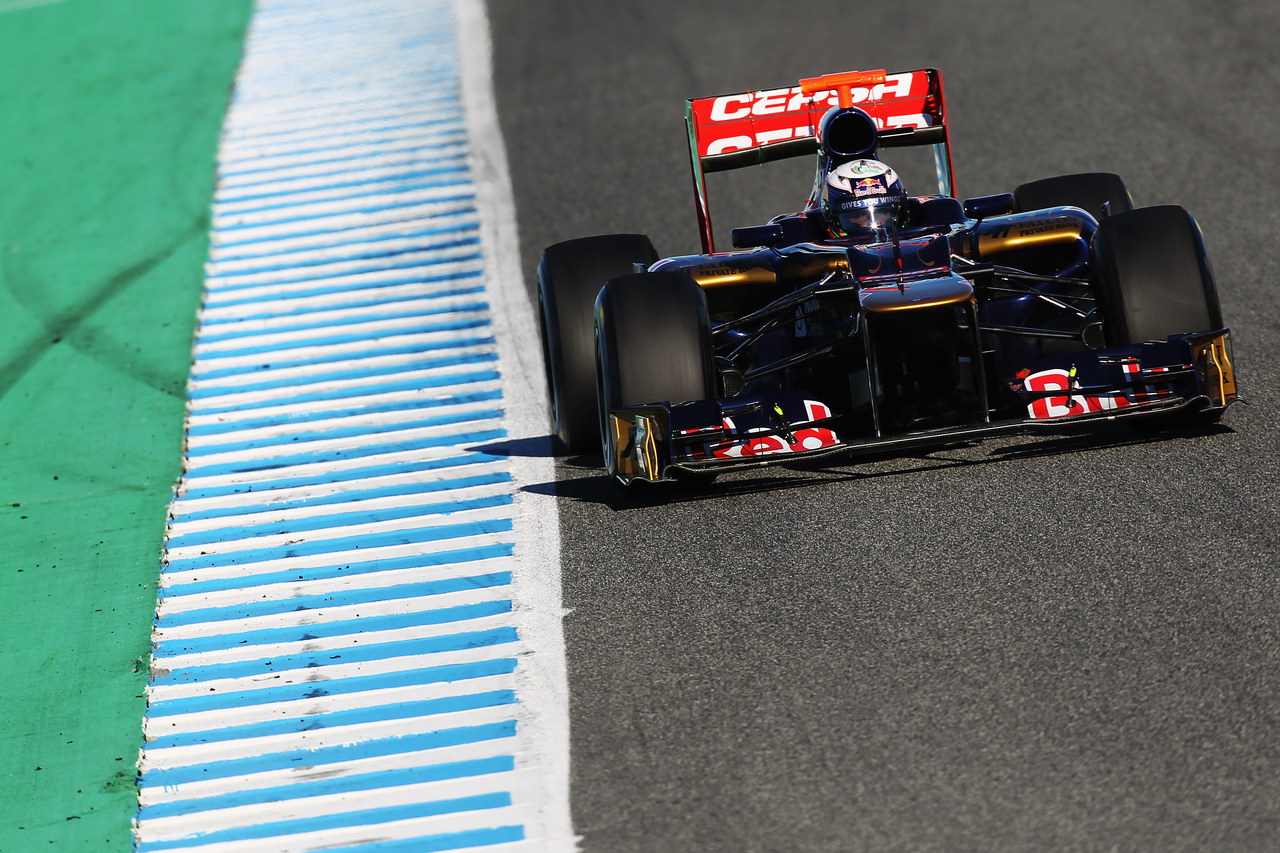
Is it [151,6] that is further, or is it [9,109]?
[151,6]

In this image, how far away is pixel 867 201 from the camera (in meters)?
8.22

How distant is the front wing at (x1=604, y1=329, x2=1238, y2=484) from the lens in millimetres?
7004

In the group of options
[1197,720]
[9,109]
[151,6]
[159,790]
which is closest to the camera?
[1197,720]

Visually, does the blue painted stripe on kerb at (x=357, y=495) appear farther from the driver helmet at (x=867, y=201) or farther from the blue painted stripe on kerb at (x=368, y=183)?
the blue painted stripe on kerb at (x=368, y=183)

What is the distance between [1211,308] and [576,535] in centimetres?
303

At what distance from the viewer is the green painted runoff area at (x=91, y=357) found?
21.0ft

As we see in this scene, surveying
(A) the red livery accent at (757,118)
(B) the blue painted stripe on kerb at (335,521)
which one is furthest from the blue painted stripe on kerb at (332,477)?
(A) the red livery accent at (757,118)

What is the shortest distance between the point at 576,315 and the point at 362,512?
1.47 m

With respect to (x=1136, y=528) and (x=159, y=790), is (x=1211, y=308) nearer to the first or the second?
(x=1136, y=528)

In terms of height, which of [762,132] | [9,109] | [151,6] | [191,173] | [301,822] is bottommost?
[301,822]

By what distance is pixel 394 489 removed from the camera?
8.53 m

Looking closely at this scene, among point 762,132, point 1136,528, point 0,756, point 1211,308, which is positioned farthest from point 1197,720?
point 762,132

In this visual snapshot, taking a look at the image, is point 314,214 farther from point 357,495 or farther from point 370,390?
point 357,495

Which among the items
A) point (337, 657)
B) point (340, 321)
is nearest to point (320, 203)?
point (340, 321)
